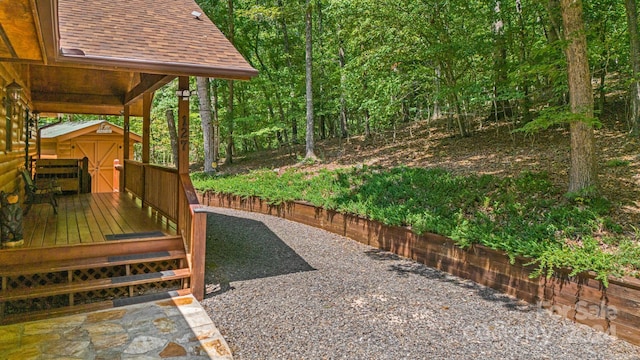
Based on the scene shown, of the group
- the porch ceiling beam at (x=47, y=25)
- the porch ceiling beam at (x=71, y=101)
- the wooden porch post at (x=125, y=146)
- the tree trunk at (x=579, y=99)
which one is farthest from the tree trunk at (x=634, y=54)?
the porch ceiling beam at (x=71, y=101)

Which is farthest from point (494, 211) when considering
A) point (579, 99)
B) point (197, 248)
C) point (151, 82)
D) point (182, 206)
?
point (151, 82)

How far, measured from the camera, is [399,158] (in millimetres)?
10422

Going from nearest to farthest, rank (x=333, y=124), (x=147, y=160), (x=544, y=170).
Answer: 1. (x=544, y=170)
2. (x=147, y=160)
3. (x=333, y=124)

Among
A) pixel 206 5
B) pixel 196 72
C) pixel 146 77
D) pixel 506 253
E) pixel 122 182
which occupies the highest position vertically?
pixel 206 5

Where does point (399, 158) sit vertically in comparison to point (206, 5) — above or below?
below

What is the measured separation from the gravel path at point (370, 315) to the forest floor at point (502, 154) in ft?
5.97

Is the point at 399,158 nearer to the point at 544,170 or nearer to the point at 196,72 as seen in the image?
the point at 544,170

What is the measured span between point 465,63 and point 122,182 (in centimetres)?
1026

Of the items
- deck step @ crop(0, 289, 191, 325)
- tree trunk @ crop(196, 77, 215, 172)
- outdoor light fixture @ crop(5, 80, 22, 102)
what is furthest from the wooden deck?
tree trunk @ crop(196, 77, 215, 172)

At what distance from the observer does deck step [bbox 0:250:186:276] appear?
4008mm

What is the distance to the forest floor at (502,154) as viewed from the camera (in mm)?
5457

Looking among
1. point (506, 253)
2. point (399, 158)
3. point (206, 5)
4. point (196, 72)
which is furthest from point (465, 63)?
point (206, 5)

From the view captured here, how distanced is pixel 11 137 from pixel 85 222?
1.85 metres

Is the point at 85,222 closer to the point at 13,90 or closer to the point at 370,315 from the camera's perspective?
the point at 13,90
